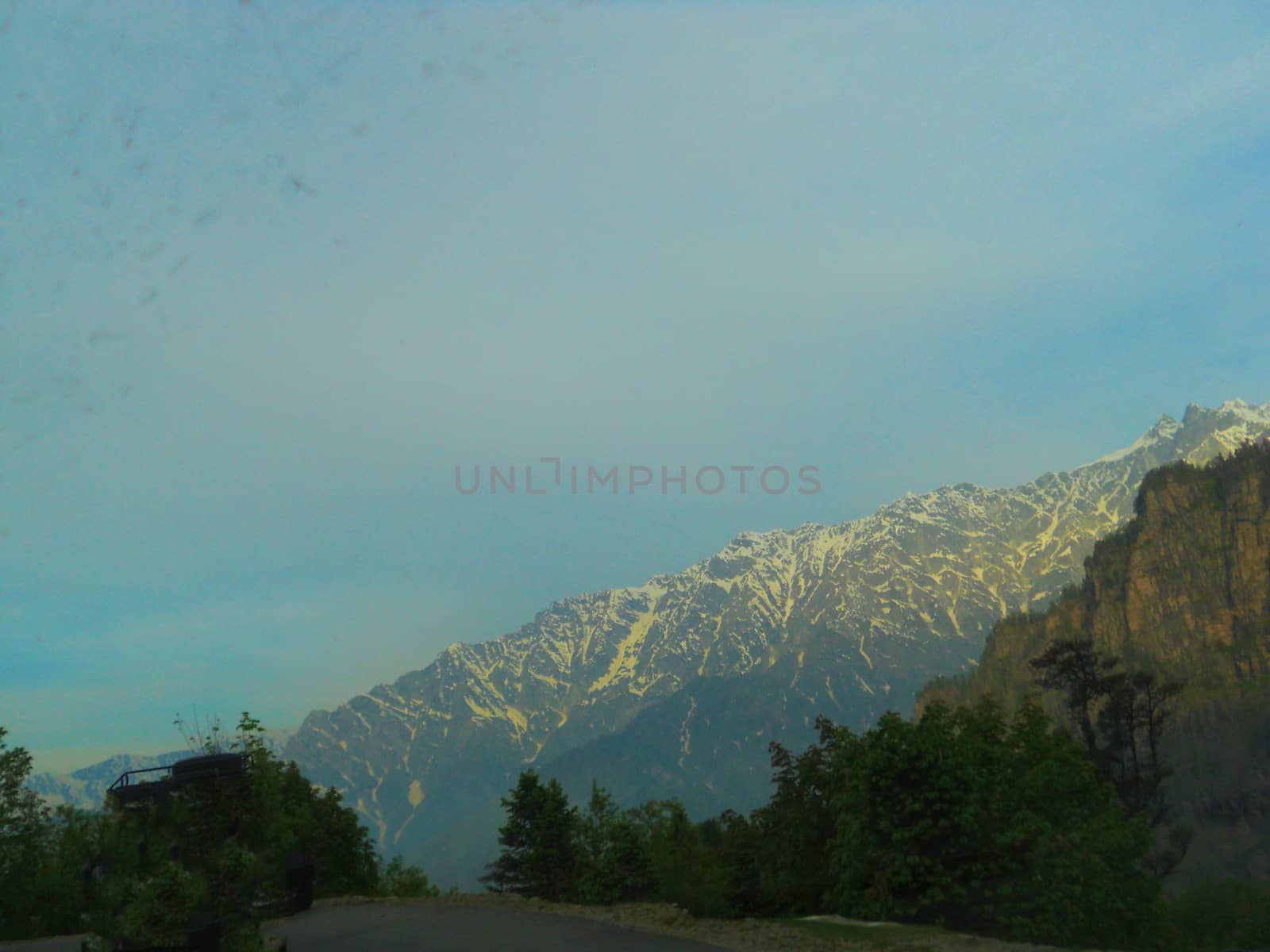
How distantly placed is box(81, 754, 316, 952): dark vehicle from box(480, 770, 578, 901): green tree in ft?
103

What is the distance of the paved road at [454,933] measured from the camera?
2634 cm

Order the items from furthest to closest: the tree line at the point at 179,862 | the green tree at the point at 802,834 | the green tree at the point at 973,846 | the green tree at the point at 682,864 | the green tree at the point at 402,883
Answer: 1. the green tree at the point at 402,883
2. the green tree at the point at 802,834
3. the green tree at the point at 682,864
4. the green tree at the point at 973,846
5. the tree line at the point at 179,862

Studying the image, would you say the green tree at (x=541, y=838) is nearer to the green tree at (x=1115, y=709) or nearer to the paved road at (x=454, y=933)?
the paved road at (x=454, y=933)

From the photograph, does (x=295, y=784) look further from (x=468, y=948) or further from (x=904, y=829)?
(x=904, y=829)

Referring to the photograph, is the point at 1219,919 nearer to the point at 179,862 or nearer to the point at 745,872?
the point at 745,872

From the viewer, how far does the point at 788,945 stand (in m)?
25.3

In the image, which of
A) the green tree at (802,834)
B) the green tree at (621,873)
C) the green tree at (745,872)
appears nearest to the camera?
the green tree at (621,873)

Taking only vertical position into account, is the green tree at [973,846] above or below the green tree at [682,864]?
above

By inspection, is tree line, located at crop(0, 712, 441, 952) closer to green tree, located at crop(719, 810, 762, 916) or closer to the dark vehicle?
the dark vehicle

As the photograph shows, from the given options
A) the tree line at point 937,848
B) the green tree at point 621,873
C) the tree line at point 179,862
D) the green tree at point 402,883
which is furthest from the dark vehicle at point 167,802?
the green tree at point 402,883

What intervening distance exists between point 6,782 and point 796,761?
3529 centimetres

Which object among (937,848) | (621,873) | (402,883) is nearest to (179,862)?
(621,873)

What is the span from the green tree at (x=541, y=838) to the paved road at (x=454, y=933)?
930 inches

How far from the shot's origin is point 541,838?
58.9 m
